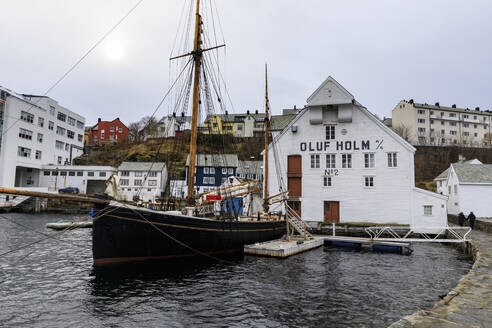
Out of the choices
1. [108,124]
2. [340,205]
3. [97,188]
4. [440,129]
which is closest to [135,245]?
[340,205]

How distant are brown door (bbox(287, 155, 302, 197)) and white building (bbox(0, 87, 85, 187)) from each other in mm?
46174

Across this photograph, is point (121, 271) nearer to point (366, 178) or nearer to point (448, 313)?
point (448, 313)

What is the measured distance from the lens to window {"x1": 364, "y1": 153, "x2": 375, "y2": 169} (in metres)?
30.8

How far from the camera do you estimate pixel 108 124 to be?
10362 cm

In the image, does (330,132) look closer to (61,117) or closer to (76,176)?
(76,176)

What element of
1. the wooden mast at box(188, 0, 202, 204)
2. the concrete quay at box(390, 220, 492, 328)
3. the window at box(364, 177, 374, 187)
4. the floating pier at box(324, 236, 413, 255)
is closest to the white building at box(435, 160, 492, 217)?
the window at box(364, 177, 374, 187)

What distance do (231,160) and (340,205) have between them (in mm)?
41615

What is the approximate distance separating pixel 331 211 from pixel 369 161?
6822 mm

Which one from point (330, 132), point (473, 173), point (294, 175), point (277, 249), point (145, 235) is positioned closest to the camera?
point (145, 235)

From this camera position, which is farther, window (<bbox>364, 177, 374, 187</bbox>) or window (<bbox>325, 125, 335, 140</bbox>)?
window (<bbox>325, 125, 335, 140</bbox>)

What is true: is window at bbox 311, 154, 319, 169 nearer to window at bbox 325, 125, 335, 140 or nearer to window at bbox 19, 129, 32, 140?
window at bbox 325, 125, 335, 140

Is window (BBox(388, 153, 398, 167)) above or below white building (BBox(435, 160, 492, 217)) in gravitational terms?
above

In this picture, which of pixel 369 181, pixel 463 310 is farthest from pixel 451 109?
pixel 463 310

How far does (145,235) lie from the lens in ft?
50.7
